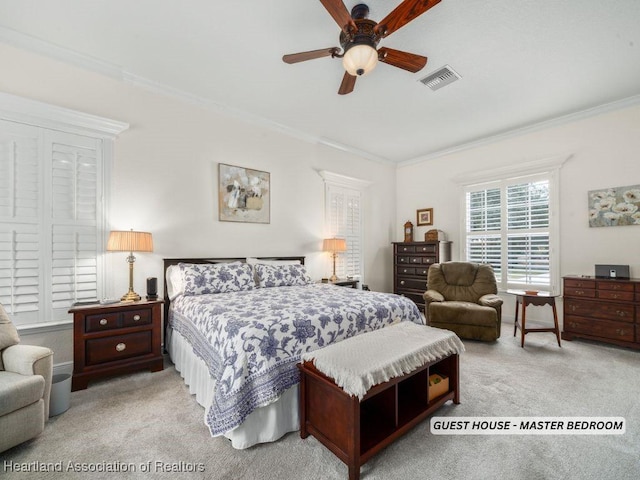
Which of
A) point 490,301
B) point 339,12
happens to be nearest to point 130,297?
point 339,12

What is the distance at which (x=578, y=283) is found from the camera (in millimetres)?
3625

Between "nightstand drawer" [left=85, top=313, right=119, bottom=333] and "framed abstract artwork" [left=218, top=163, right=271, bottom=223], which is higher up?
"framed abstract artwork" [left=218, top=163, right=271, bottom=223]

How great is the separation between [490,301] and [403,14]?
3.27 meters

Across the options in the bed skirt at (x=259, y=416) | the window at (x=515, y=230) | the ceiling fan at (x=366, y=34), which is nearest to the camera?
the bed skirt at (x=259, y=416)

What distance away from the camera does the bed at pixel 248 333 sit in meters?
1.71

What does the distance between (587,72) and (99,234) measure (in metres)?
5.31

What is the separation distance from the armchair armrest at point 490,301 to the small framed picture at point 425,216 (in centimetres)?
203

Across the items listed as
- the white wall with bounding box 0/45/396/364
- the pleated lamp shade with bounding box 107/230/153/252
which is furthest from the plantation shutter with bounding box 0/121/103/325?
the pleated lamp shade with bounding box 107/230/153/252

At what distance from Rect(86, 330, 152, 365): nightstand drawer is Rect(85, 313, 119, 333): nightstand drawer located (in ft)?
0.31

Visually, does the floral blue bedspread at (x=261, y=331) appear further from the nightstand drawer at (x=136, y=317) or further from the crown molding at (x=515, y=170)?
the crown molding at (x=515, y=170)

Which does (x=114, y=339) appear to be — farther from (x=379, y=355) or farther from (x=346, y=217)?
(x=346, y=217)

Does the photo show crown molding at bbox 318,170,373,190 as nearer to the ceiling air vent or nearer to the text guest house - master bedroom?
the text guest house - master bedroom

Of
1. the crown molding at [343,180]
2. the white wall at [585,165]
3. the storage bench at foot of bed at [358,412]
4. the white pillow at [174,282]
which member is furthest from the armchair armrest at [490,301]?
the white pillow at [174,282]

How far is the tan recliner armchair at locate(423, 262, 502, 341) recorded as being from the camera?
3.55m
